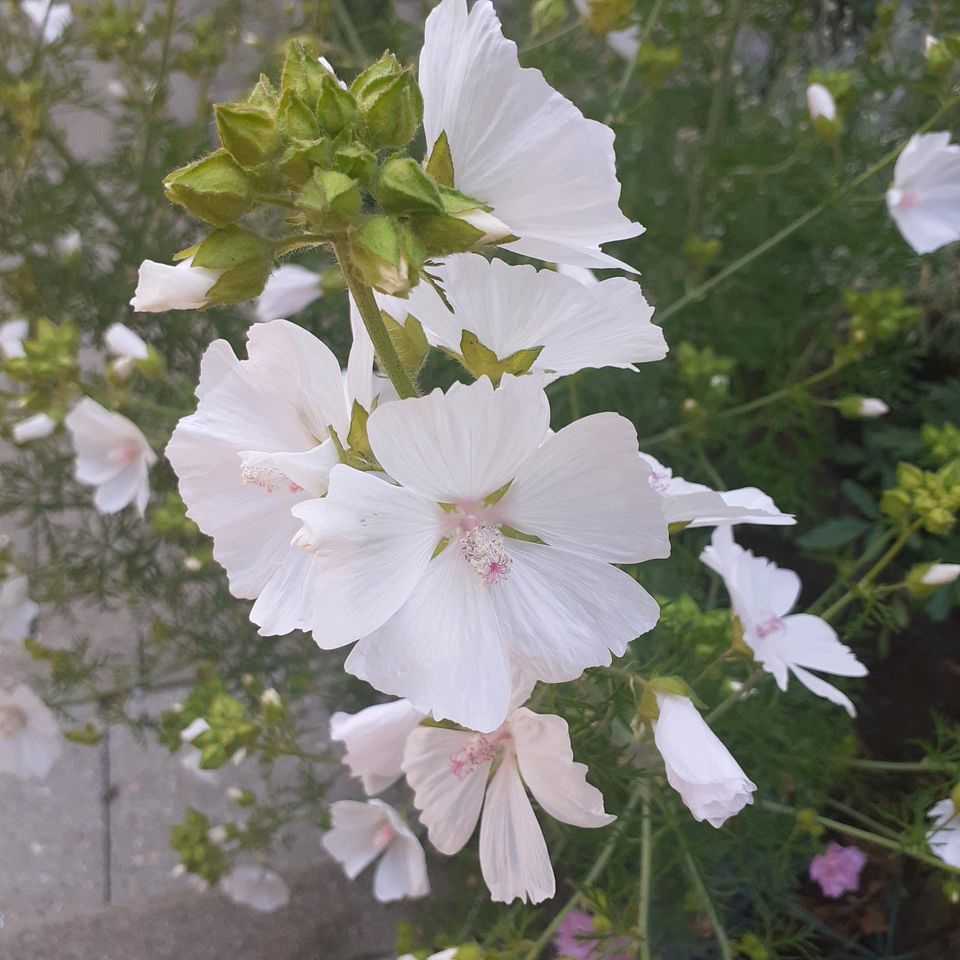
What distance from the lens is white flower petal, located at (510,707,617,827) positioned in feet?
1.67

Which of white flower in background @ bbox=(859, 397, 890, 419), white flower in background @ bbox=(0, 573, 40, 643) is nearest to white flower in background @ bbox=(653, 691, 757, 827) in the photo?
white flower in background @ bbox=(859, 397, 890, 419)

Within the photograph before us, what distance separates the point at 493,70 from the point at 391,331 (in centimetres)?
16

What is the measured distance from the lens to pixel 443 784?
1.99 feet

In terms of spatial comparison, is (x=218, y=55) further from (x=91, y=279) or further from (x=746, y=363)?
(x=746, y=363)

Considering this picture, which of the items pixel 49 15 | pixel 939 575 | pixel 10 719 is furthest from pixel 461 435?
pixel 49 15

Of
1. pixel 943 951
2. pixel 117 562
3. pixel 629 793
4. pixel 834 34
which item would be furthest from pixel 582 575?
pixel 834 34

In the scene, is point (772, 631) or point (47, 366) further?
point (47, 366)

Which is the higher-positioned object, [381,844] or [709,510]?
[709,510]

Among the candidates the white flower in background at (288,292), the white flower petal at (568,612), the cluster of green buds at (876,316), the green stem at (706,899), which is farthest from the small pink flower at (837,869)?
the white flower in background at (288,292)

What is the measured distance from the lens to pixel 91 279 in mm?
1518

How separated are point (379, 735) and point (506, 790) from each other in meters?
0.11

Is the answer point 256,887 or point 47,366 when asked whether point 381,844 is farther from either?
point 47,366

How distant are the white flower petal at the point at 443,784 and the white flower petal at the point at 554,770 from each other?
2.1 inches

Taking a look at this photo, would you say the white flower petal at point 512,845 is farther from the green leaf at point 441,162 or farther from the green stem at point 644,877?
the green leaf at point 441,162
